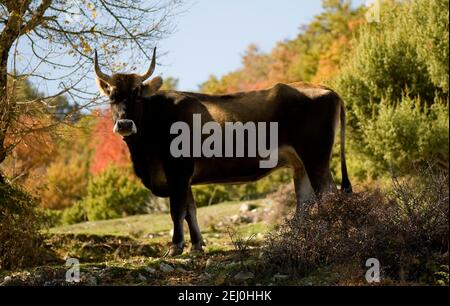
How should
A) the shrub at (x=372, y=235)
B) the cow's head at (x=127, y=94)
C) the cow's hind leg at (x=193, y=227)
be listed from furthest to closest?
the cow's hind leg at (x=193, y=227) < the cow's head at (x=127, y=94) < the shrub at (x=372, y=235)

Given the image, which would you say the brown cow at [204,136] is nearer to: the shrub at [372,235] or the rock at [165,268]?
the rock at [165,268]

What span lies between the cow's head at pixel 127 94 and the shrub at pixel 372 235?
3184mm

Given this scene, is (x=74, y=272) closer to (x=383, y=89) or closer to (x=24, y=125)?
(x=24, y=125)

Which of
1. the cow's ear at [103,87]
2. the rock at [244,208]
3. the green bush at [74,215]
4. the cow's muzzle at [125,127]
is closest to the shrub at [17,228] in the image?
the cow's ear at [103,87]

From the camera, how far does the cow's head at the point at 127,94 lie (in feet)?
36.5

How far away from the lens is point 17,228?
1234 centimetres

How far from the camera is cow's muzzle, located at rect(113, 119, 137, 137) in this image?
35.5ft

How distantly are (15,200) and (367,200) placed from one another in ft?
20.7

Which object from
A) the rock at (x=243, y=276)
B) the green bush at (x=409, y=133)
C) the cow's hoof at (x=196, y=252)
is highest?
the green bush at (x=409, y=133)

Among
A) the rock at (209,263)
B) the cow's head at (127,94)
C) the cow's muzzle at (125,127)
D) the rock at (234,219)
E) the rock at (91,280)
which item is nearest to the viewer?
the rock at (91,280)

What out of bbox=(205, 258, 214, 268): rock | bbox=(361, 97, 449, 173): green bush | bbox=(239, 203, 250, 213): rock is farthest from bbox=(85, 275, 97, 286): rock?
bbox=(239, 203, 250, 213): rock

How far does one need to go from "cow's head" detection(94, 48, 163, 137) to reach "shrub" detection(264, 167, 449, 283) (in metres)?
3.18

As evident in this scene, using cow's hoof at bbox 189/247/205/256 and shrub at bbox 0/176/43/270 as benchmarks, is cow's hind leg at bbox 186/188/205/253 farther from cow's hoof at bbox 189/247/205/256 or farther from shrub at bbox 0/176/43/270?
shrub at bbox 0/176/43/270

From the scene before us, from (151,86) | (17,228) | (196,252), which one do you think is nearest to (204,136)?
(151,86)
